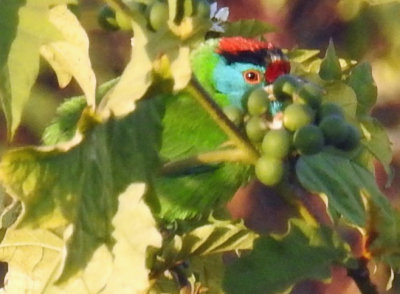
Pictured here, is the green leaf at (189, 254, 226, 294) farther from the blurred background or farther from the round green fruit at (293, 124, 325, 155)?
the blurred background

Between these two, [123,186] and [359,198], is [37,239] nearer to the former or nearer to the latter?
[123,186]

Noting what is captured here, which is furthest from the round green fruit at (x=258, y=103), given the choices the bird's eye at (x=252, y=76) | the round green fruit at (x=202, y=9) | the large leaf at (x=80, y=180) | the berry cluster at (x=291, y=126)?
the bird's eye at (x=252, y=76)

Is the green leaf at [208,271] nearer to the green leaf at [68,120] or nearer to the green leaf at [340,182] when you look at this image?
the green leaf at [340,182]

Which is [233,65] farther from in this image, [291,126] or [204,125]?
[291,126]

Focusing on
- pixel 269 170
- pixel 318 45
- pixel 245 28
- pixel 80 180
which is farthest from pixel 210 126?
pixel 80 180

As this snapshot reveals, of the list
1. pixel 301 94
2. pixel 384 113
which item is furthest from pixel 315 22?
pixel 301 94

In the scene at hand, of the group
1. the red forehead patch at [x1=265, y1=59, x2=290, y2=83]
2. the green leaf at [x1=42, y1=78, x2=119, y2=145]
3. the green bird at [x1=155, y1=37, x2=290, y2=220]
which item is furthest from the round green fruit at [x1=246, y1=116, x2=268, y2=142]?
the red forehead patch at [x1=265, y1=59, x2=290, y2=83]
